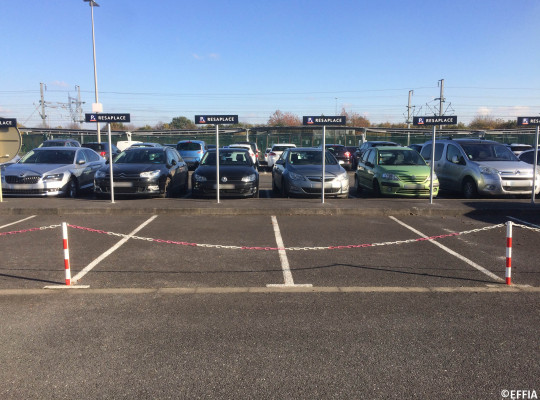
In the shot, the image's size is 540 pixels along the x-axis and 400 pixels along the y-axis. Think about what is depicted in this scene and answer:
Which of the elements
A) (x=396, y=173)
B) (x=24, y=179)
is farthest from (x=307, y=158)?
(x=24, y=179)

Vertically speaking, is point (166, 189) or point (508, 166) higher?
point (508, 166)

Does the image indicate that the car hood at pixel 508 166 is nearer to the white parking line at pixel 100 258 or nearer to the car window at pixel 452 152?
the car window at pixel 452 152

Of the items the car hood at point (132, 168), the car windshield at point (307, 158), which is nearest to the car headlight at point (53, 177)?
the car hood at point (132, 168)

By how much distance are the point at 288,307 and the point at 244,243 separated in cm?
314

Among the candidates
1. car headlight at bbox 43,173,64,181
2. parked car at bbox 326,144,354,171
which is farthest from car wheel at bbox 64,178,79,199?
parked car at bbox 326,144,354,171

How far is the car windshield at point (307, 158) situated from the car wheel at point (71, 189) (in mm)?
6640

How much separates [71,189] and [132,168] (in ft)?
7.81

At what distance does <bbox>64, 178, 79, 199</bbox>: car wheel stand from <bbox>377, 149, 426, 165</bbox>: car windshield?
935 cm

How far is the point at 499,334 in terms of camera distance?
4.13 metres

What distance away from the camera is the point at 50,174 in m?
12.7

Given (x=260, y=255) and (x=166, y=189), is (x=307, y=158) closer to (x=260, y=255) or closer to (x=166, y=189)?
(x=166, y=189)

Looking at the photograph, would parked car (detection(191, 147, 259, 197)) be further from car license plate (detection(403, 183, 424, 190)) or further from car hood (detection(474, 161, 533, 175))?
car hood (detection(474, 161, 533, 175))

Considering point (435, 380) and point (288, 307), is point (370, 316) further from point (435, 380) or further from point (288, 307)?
point (435, 380)

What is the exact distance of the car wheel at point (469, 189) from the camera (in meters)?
12.7
